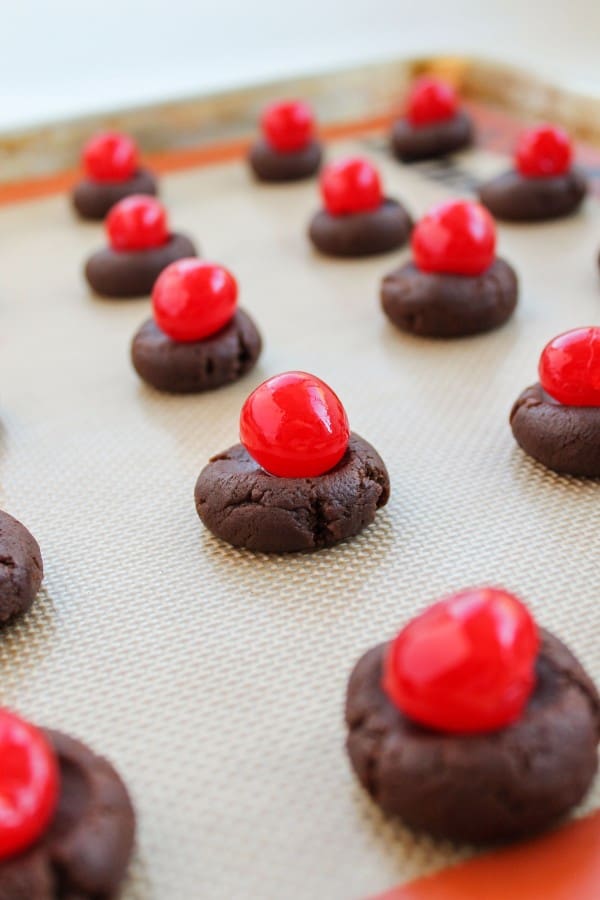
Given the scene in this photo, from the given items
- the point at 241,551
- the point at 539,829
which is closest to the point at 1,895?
the point at 539,829

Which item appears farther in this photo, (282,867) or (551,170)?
(551,170)

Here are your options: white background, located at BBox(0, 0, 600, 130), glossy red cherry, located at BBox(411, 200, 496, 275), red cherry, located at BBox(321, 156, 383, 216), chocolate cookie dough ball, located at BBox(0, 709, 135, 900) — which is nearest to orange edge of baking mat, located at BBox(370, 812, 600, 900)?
chocolate cookie dough ball, located at BBox(0, 709, 135, 900)

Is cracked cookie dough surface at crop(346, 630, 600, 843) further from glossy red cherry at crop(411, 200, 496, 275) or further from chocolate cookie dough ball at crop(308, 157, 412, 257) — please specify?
chocolate cookie dough ball at crop(308, 157, 412, 257)

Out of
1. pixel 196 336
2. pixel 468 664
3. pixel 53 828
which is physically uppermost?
pixel 468 664

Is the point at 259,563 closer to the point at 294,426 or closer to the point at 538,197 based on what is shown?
the point at 294,426

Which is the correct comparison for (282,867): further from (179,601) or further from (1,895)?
(179,601)

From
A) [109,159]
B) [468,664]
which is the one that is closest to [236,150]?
[109,159]
